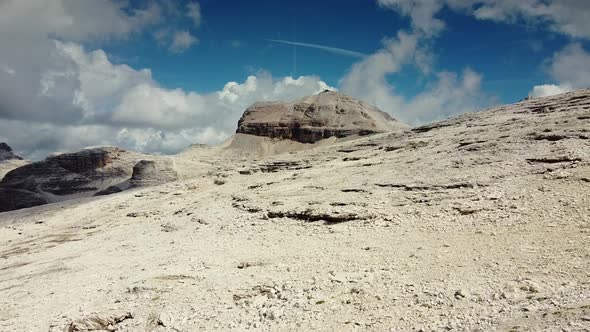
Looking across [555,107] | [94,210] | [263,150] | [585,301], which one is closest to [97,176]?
[263,150]

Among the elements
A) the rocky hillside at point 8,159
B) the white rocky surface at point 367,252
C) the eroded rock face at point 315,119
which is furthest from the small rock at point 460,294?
the rocky hillside at point 8,159

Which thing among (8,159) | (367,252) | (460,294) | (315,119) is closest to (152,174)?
(315,119)

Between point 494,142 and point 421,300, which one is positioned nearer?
point 421,300

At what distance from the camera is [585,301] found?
21.8ft

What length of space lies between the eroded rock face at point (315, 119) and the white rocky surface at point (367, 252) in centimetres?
8023

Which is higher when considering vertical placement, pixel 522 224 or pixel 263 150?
pixel 263 150

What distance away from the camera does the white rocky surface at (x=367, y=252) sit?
324 inches

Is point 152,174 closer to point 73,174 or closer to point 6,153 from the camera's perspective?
point 73,174

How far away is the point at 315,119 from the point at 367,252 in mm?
97374

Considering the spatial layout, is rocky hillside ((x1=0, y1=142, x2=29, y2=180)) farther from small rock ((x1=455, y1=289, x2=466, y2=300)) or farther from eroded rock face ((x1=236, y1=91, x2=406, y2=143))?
small rock ((x1=455, y1=289, x2=466, y2=300))

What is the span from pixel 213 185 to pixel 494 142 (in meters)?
18.2

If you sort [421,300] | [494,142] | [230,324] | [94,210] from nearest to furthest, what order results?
[421,300]
[230,324]
[494,142]
[94,210]

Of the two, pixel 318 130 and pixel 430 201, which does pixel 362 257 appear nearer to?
pixel 430 201

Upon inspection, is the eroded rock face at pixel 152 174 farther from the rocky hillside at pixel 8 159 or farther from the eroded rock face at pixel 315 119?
the rocky hillside at pixel 8 159
